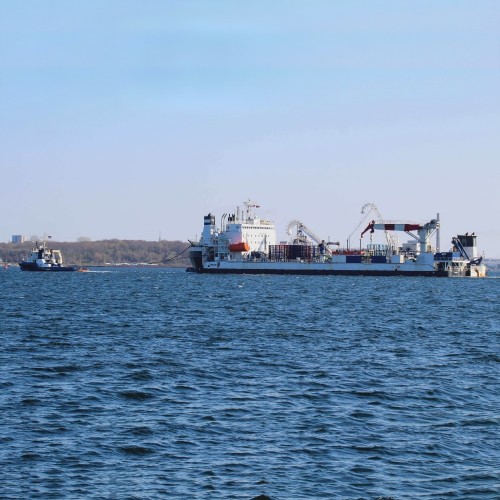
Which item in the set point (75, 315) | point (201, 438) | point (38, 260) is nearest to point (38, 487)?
point (201, 438)

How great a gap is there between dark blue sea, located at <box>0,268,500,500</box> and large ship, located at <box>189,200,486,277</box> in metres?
110

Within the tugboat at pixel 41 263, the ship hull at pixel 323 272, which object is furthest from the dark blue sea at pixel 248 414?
the tugboat at pixel 41 263

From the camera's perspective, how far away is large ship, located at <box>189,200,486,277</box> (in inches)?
6117

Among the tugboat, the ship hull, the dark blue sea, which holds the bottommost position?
the dark blue sea

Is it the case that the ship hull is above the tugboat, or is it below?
below

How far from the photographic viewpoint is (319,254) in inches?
6550

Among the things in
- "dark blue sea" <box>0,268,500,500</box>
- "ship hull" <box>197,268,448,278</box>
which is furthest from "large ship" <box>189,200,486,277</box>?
"dark blue sea" <box>0,268,500,500</box>

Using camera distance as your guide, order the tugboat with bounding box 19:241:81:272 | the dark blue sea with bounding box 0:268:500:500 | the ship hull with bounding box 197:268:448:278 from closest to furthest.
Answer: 1. the dark blue sea with bounding box 0:268:500:500
2. the ship hull with bounding box 197:268:448:278
3. the tugboat with bounding box 19:241:81:272

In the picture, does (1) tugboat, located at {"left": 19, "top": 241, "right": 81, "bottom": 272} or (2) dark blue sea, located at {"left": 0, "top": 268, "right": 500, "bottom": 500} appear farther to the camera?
(1) tugboat, located at {"left": 19, "top": 241, "right": 81, "bottom": 272}

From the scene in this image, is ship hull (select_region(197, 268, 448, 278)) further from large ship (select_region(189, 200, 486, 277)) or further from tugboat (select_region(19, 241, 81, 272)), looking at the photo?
tugboat (select_region(19, 241, 81, 272))

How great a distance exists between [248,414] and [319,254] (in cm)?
14421

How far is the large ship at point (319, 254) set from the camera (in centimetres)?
15538

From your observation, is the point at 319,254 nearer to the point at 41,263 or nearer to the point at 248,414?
the point at 41,263

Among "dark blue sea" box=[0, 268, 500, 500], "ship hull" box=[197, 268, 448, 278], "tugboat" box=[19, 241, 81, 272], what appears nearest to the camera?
"dark blue sea" box=[0, 268, 500, 500]
